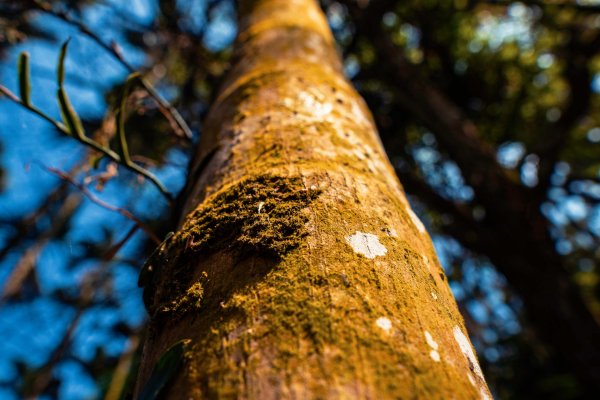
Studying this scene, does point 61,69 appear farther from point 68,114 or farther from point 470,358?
point 470,358

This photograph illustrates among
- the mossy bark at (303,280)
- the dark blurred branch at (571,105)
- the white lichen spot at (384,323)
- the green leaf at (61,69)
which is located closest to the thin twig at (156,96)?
the green leaf at (61,69)

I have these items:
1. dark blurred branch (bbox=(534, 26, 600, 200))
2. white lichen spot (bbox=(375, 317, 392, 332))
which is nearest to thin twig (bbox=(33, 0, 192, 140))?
white lichen spot (bbox=(375, 317, 392, 332))

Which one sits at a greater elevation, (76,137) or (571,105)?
(571,105)

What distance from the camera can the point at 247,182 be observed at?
Result: 608 mm

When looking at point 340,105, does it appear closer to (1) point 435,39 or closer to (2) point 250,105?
(2) point 250,105

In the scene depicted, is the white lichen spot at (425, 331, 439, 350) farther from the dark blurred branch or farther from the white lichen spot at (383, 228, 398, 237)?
the dark blurred branch

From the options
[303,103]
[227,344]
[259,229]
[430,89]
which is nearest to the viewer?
[227,344]

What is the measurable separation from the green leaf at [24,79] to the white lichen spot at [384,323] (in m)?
0.78

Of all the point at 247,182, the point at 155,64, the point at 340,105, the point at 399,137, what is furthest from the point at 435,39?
the point at 247,182

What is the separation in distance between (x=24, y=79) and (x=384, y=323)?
821 mm

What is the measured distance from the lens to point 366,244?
19.4 inches

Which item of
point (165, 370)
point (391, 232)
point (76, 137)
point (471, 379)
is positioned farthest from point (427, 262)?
point (76, 137)

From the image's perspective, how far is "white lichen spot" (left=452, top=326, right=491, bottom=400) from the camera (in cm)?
42

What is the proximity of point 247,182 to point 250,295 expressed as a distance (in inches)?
8.4
